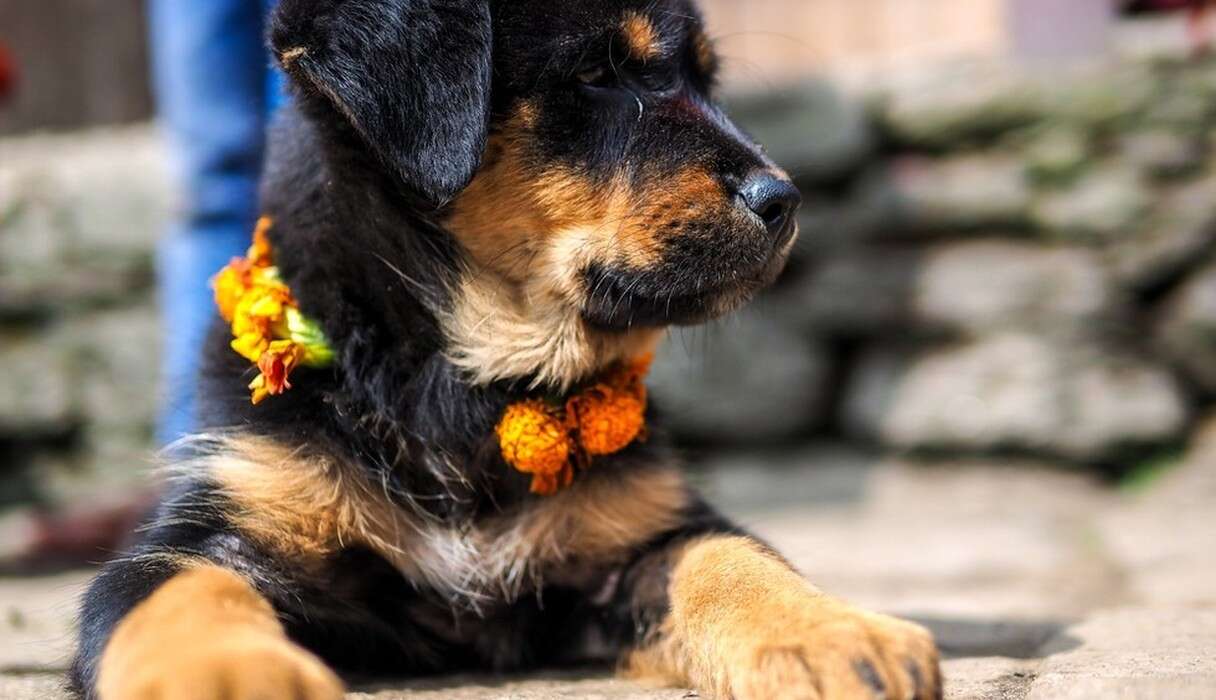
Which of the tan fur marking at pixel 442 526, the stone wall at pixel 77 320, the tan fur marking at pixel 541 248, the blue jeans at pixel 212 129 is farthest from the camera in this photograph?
the stone wall at pixel 77 320

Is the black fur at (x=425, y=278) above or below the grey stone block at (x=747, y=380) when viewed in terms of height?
above

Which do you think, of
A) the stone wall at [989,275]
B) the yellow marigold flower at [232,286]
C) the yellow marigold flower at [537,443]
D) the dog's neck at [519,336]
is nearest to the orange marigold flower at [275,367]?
the yellow marigold flower at [232,286]

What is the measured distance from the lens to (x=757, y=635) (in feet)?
7.22

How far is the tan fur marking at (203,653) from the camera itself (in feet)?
6.06

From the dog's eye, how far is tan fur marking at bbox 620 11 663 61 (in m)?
0.07

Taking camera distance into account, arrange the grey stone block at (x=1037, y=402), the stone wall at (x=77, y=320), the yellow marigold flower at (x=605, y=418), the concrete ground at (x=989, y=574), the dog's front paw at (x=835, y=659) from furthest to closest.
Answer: the stone wall at (x=77, y=320)
the grey stone block at (x=1037, y=402)
the yellow marigold flower at (x=605, y=418)
the concrete ground at (x=989, y=574)
the dog's front paw at (x=835, y=659)

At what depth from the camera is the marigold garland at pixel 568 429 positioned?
8.81 ft

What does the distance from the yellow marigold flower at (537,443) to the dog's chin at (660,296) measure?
0.81 ft

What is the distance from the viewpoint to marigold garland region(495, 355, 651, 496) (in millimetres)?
2686

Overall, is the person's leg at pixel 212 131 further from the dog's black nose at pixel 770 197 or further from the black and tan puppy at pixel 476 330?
the dog's black nose at pixel 770 197

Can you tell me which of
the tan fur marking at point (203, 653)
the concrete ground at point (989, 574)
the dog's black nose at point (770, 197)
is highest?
the dog's black nose at point (770, 197)

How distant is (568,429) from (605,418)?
0.30 feet

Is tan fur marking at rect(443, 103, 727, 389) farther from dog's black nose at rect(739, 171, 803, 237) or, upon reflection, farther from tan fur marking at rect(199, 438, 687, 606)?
tan fur marking at rect(199, 438, 687, 606)

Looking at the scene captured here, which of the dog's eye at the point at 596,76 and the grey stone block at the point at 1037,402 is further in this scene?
the grey stone block at the point at 1037,402
